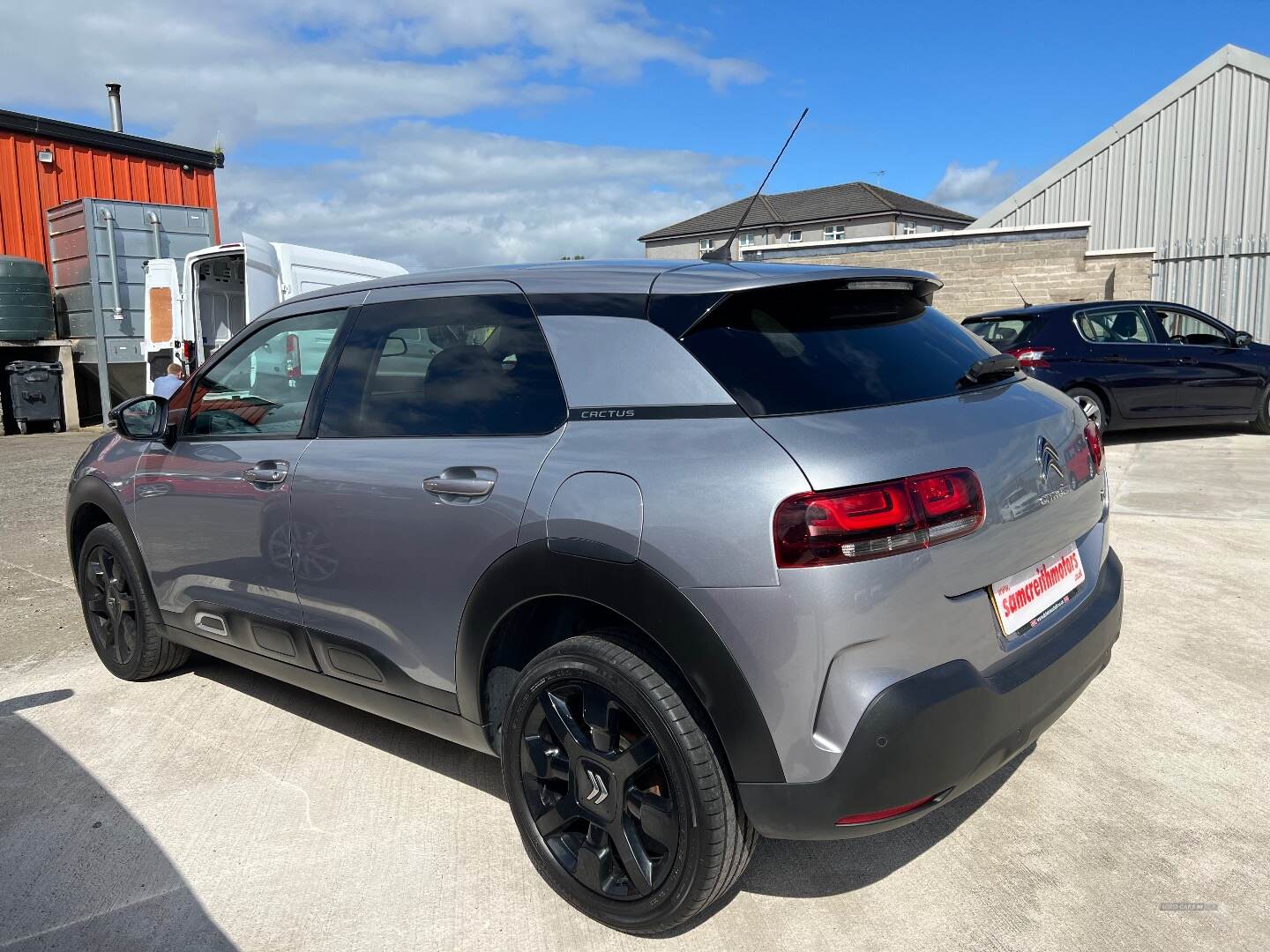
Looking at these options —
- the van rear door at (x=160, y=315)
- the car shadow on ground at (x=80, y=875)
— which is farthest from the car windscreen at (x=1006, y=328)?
the van rear door at (x=160, y=315)

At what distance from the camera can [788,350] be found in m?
2.50

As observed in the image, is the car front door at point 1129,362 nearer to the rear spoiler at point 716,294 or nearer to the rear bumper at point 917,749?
the rear spoiler at point 716,294

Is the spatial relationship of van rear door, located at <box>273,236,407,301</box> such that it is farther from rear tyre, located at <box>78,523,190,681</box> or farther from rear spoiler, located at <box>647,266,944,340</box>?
rear spoiler, located at <box>647,266,944,340</box>

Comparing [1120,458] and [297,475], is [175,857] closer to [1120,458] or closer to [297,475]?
[297,475]

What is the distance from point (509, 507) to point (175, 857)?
1561mm

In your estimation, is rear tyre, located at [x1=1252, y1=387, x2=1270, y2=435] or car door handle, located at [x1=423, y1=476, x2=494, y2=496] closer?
car door handle, located at [x1=423, y1=476, x2=494, y2=496]

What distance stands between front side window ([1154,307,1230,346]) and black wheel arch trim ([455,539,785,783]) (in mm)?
10512

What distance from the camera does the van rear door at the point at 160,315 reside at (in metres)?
13.1

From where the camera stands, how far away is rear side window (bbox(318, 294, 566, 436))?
280cm

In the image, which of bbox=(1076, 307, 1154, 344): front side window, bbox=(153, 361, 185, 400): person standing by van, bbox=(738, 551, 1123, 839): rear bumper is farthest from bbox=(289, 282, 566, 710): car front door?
bbox=(1076, 307, 1154, 344): front side window

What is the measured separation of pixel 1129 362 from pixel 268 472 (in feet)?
32.5

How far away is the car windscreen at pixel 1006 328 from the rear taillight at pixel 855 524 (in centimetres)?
917

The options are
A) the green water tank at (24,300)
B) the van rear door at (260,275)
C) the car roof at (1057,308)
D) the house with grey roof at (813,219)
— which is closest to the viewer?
the van rear door at (260,275)

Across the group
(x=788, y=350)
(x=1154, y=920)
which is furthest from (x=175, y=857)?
(x=1154, y=920)
